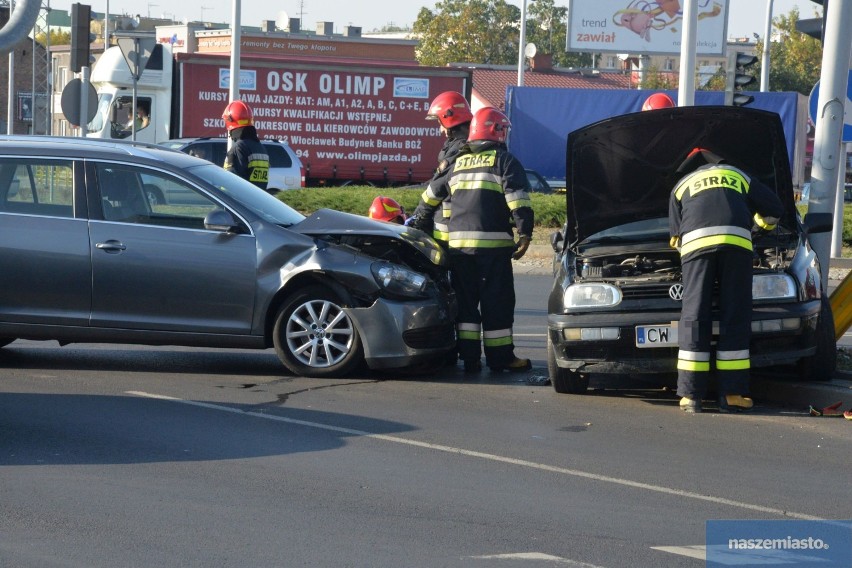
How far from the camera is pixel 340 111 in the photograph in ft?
107

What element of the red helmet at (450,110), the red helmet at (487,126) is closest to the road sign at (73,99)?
the red helmet at (450,110)

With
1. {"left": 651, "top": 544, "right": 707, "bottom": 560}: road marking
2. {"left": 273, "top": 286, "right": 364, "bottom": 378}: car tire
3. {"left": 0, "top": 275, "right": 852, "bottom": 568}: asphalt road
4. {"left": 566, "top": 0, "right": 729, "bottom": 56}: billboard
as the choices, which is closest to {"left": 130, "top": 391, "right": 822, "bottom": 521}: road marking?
{"left": 0, "top": 275, "right": 852, "bottom": 568}: asphalt road

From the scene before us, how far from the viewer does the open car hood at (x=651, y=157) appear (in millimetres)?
8531

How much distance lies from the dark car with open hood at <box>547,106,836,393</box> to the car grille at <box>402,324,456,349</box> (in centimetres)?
87

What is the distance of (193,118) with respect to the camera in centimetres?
3128

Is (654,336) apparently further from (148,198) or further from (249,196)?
(148,198)

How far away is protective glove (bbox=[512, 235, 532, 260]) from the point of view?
9.02m

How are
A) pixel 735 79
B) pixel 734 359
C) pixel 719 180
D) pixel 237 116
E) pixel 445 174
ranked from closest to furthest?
pixel 734 359, pixel 719 180, pixel 445 174, pixel 237 116, pixel 735 79

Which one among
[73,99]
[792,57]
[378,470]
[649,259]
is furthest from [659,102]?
[792,57]

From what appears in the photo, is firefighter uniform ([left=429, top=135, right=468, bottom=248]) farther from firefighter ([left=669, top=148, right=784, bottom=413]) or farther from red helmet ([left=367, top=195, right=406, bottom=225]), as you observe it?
firefighter ([left=669, top=148, right=784, bottom=413])

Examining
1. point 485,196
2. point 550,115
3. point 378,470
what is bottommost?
point 378,470

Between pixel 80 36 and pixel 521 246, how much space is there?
40.4 feet

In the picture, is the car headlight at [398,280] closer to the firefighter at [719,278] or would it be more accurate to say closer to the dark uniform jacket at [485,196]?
the dark uniform jacket at [485,196]

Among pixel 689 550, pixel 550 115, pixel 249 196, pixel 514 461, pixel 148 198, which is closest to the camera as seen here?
pixel 689 550
